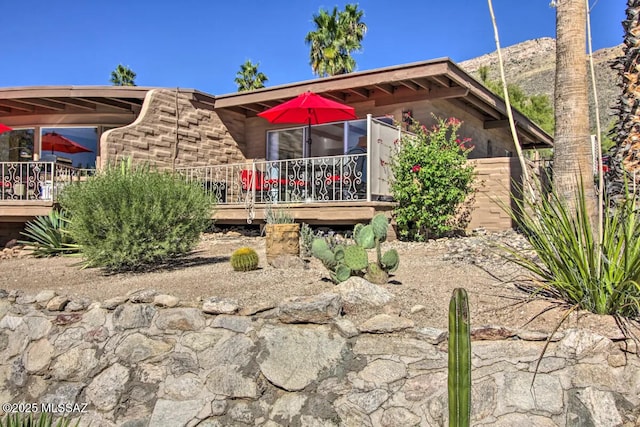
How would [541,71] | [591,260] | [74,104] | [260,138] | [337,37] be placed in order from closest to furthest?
[591,260] < [74,104] < [260,138] < [337,37] < [541,71]

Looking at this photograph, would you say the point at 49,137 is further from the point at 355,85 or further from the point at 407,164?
the point at 407,164

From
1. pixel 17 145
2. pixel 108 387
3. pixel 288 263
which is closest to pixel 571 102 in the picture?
pixel 288 263

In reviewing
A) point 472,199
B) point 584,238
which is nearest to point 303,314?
point 584,238

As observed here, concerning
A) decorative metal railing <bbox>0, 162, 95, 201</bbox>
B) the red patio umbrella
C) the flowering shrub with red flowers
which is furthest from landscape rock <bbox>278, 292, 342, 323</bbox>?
decorative metal railing <bbox>0, 162, 95, 201</bbox>

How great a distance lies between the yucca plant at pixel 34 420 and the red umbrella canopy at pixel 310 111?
6574 mm

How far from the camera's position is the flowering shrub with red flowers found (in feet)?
26.9

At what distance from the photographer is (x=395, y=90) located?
436 inches

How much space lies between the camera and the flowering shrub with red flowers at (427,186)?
819cm

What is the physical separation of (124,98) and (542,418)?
11.6 m

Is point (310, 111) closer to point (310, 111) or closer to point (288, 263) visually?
point (310, 111)

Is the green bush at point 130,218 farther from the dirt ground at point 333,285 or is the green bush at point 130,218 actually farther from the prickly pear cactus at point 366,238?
the prickly pear cactus at point 366,238

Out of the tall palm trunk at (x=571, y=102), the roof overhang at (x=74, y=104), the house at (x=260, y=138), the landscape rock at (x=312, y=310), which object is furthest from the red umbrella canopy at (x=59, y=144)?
the tall palm trunk at (x=571, y=102)

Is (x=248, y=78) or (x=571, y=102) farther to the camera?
(x=248, y=78)

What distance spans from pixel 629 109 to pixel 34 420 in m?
8.08
